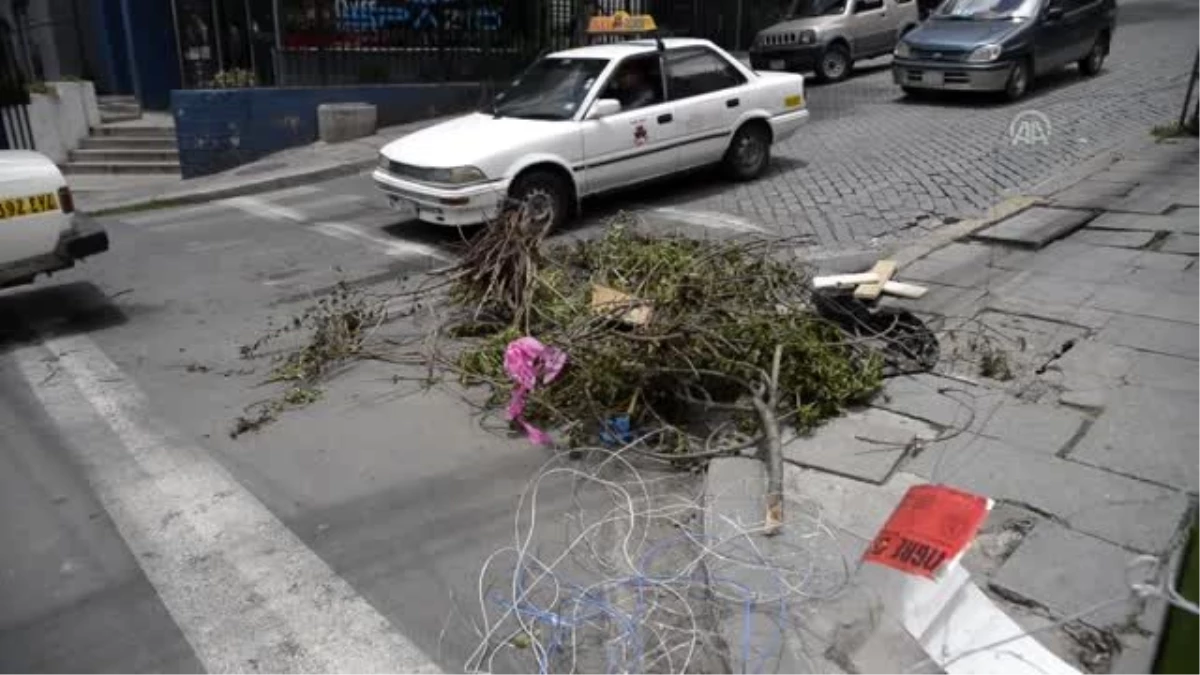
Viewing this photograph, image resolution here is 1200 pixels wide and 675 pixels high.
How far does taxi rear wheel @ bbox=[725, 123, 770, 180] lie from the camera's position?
10230 mm

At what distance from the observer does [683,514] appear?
13.8 feet

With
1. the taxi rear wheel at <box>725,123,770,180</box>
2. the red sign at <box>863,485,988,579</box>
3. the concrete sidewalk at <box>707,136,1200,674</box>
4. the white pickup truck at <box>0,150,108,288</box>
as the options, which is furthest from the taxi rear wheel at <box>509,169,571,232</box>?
the red sign at <box>863,485,988,579</box>

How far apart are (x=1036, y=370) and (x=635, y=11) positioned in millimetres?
15359

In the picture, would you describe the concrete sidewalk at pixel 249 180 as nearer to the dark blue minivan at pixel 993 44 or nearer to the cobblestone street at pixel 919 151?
the cobblestone street at pixel 919 151

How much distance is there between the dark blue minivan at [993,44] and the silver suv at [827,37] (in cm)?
278

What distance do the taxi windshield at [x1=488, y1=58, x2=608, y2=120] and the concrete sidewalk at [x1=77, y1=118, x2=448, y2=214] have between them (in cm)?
404

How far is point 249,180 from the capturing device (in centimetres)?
1217

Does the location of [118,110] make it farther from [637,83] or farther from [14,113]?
[637,83]

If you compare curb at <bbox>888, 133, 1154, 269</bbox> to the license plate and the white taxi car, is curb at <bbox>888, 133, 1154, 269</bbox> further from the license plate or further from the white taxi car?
the license plate

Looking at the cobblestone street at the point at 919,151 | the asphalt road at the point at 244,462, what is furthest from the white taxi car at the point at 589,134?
the cobblestone street at the point at 919,151

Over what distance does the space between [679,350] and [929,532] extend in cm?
261

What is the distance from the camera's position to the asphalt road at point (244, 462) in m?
3.54

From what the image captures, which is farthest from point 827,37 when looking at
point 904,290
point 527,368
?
point 527,368

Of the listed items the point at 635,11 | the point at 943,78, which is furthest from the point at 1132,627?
the point at 635,11
